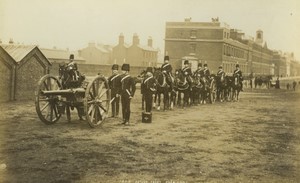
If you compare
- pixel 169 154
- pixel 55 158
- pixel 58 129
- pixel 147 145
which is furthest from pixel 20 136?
pixel 169 154

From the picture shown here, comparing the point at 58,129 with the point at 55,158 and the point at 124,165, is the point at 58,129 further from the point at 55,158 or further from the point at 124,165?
the point at 124,165

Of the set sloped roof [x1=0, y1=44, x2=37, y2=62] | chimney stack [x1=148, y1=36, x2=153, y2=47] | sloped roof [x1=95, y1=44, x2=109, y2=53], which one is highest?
chimney stack [x1=148, y1=36, x2=153, y2=47]

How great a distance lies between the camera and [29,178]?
5.24m

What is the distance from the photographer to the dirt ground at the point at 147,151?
5.60m

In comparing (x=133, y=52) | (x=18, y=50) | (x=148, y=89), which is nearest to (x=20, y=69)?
(x=18, y=50)

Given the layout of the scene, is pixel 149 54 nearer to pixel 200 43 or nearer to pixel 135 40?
pixel 135 40

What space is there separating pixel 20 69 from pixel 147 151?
944 cm

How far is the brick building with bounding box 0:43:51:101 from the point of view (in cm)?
1415

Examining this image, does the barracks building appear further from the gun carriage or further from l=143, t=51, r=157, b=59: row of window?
the gun carriage

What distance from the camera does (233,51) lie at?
59.8 m

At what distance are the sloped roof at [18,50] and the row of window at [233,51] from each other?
41670 mm

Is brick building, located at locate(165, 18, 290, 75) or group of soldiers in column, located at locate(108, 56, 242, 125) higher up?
brick building, located at locate(165, 18, 290, 75)

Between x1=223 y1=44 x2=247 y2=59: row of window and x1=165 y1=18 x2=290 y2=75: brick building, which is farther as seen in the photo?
x1=223 y1=44 x2=247 y2=59: row of window

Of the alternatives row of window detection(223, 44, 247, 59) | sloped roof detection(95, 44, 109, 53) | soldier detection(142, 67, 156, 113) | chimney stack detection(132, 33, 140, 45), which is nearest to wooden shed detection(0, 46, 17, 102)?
soldier detection(142, 67, 156, 113)
